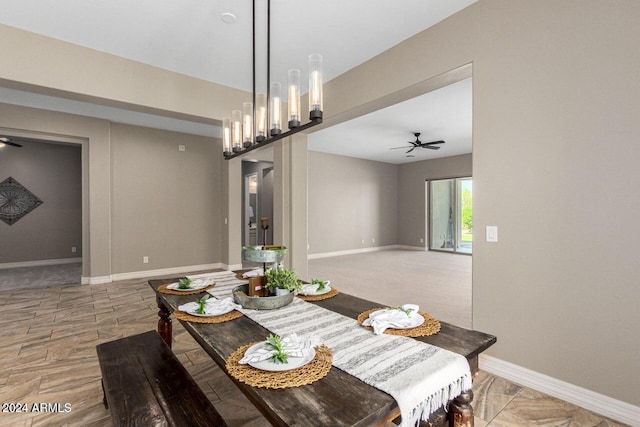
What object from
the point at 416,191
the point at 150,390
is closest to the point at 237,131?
the point at 150,390

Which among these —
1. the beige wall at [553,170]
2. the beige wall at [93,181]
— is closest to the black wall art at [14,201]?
the beige wall at [93,181]

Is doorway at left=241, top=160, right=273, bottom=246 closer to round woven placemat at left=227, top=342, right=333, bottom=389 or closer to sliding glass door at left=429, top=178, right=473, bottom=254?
sliding glass door at left=429, top=178, right=473, bottom=254

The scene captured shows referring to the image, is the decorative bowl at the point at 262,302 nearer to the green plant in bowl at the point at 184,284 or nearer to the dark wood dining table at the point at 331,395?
the dark wood dining table at the point at 331,395

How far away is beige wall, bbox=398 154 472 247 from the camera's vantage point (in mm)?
8320

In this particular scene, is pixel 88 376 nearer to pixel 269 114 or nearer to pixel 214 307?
pixel 214 307

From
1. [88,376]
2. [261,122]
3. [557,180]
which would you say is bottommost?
[88,376]

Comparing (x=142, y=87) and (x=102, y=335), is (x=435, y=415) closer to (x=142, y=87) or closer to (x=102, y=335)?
(x=102, y=335)

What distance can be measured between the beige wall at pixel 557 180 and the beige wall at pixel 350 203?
216 inches

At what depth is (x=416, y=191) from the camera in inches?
359

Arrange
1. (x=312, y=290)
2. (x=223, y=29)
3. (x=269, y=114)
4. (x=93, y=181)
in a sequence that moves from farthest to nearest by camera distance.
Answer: (x=93, y=181)
(x=223, y=29)
(x=269, y=114)
(x=312, y=290)

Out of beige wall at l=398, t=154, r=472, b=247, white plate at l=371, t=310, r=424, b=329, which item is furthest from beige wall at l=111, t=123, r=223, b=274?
beige wall at l=398, t=154, r=472, b=247

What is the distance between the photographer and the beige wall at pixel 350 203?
305 inches

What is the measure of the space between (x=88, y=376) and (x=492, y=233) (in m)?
3.15

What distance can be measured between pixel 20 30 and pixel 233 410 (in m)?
3.52
